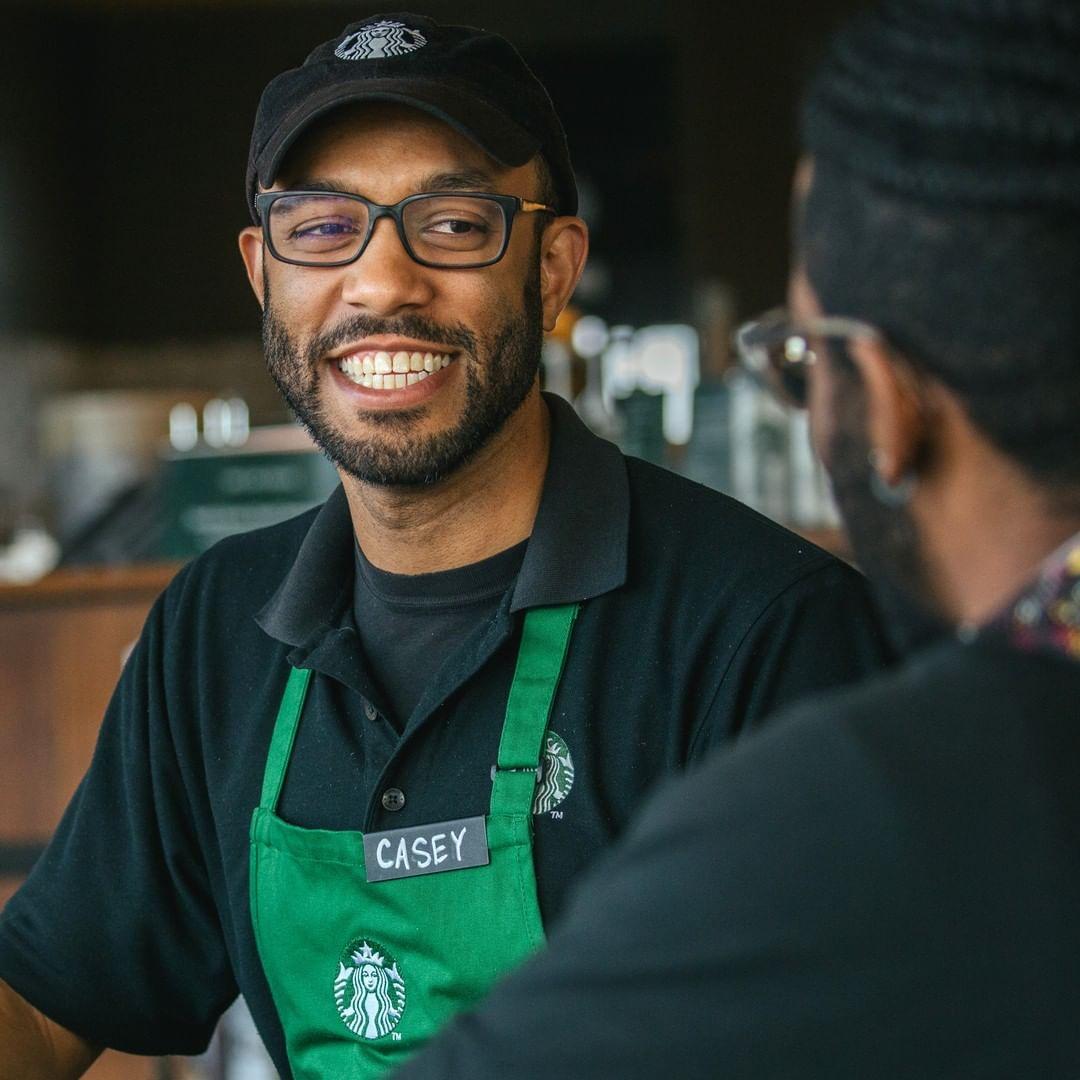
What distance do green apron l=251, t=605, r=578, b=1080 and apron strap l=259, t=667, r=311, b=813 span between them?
0.08 feet

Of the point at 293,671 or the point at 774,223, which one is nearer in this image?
the point at 293,671

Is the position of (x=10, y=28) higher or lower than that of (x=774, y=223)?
higher

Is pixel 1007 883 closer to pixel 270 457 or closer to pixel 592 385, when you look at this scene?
pixel 270 457

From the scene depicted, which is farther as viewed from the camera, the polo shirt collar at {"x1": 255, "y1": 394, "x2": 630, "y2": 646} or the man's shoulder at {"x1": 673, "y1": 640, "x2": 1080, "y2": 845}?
the polo shirt collar at {"x1": 255, "y1": 394, "x2": 630, "y2": 646}

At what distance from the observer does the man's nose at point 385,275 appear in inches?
54.5

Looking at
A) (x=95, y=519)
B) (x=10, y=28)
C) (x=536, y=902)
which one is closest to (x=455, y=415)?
(x=536, y=902)

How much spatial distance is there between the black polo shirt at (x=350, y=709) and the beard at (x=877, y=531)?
0.43 m

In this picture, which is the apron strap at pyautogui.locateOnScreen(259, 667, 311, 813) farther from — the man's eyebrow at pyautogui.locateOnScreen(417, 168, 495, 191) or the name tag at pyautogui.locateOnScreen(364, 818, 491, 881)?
the man's eyebrow at pyautogui.locateOnScreen(417, 168, 495, 191)

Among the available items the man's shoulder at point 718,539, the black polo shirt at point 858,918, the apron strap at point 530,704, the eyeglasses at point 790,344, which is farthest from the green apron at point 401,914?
the black polo shirt at point 858,918

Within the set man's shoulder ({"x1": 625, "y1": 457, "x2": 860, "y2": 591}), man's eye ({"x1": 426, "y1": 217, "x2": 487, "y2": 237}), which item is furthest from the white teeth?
man's shoulder ({"x1": 625, "y1": 457, "x2": 860, "y2": 591})

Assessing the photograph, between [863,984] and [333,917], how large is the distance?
760 millimetres

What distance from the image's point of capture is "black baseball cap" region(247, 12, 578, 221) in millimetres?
1367

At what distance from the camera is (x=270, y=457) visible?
9.20 ft

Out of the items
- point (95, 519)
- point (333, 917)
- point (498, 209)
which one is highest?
point (498, 209)
